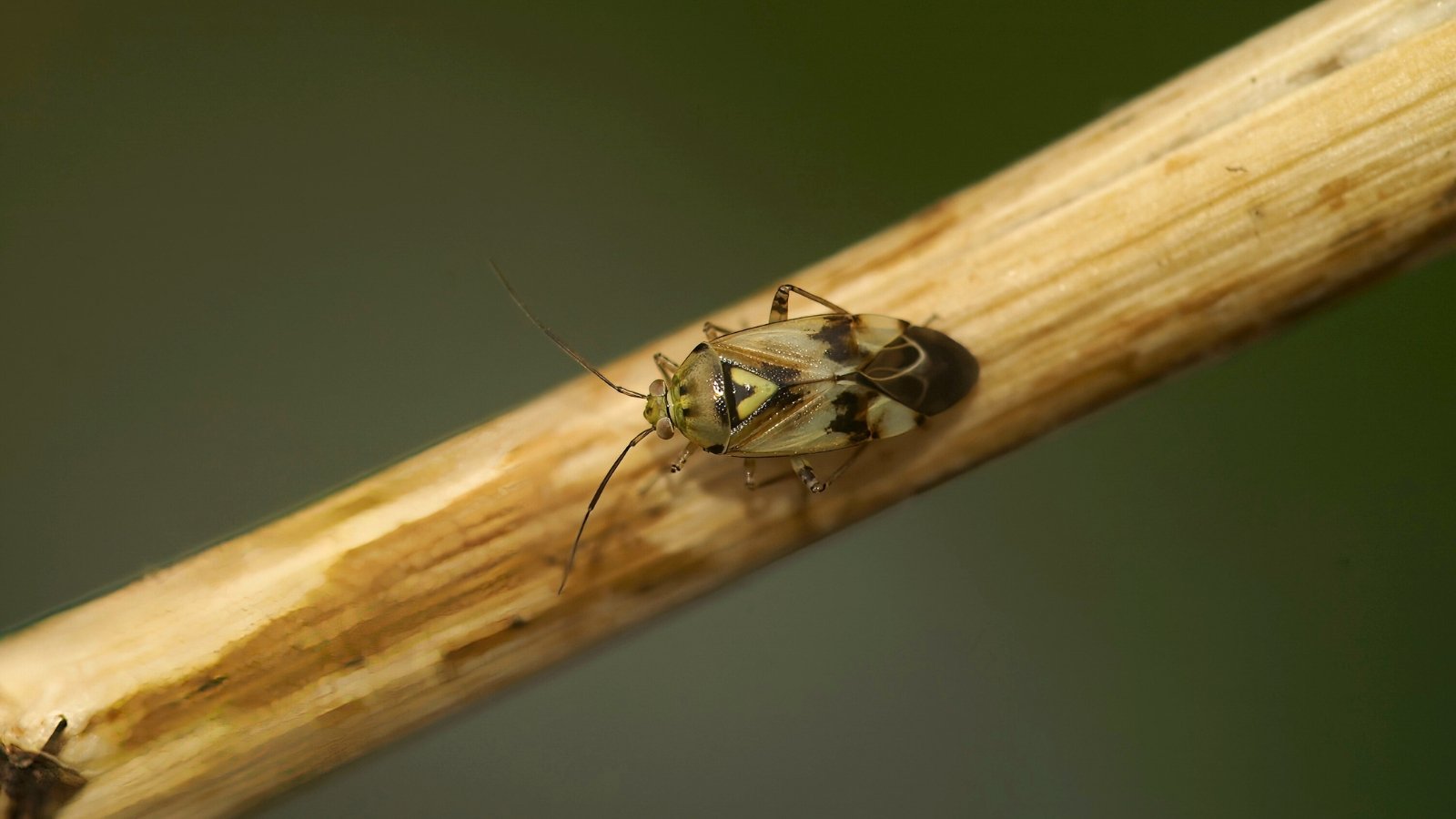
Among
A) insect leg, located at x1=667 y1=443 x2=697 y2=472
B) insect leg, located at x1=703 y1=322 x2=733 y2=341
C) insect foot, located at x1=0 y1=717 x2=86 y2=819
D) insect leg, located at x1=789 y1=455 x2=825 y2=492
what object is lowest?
insect foot, located at x1=0 y1=717 x2=86 y2=819

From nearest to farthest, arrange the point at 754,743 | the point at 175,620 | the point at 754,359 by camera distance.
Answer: the point at 175,620 < the point at 754,359 < the point at 754,743

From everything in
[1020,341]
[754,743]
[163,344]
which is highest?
[163,344]

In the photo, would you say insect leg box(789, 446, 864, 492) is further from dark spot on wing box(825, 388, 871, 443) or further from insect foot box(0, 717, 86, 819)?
insect foot box(0, 717, 86, 819)

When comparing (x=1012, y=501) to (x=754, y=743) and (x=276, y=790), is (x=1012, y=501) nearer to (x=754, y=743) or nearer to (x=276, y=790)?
(x=754, y=743)

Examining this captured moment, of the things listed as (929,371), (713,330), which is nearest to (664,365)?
(713,330)

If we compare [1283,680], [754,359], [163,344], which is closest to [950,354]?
[754,359]

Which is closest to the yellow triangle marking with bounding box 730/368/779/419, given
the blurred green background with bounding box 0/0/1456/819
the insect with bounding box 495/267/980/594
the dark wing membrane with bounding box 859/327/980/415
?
the insect with bounding box 495/267/980/594
